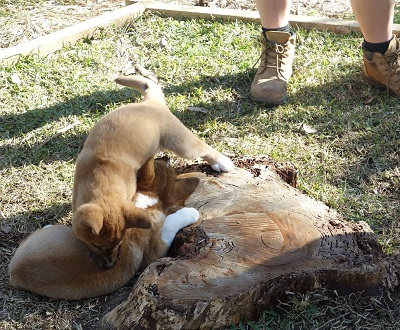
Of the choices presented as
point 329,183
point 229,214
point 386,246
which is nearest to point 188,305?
point 229,214

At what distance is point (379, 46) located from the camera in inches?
180

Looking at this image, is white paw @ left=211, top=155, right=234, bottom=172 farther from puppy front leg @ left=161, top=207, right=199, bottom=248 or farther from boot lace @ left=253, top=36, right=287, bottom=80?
boot lace @ left=253, top=36, right=287, bottom=80

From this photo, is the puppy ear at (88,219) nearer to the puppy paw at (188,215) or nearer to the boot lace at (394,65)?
the puppy paw at (188,215)

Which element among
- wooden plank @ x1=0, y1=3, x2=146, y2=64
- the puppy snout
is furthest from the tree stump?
wooden plank @ x1=0, y1=3, x2=146, y2=64

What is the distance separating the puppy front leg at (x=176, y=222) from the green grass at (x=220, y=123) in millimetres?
453

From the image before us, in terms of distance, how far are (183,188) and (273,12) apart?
1928mm

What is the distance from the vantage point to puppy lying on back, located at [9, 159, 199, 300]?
2893 millimetres

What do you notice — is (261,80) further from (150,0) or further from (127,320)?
(127,320)

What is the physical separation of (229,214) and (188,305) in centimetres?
68

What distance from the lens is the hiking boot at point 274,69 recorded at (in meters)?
4.50

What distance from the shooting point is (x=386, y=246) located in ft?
10.5

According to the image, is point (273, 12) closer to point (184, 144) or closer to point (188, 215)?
point (184, 144)

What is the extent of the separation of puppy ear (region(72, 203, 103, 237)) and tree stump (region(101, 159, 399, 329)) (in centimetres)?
33

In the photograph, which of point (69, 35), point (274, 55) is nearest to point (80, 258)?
point (274, 55)
